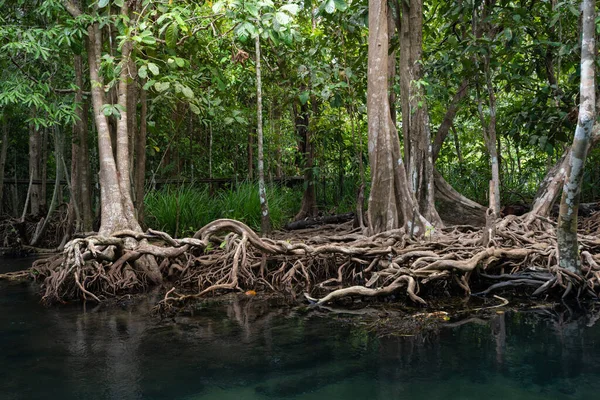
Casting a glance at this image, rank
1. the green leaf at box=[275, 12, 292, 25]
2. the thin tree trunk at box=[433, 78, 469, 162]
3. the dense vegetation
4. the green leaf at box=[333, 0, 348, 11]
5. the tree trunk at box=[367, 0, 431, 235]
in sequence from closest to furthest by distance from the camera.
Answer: the green leaf at box=[275, 12, 292, 25] < the green leaf at box=[333, 0, 348, 11] < the dense vegetation < the tree trunk at box=[367, 0, 431, 235] < the thin tree trunk at box=[433, 78, 469, 162]

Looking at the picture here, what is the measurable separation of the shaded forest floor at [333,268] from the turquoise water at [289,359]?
0.53 metres

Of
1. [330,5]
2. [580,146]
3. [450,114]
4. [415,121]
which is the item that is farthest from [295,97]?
[580,146]

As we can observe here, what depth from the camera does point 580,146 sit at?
3973mm

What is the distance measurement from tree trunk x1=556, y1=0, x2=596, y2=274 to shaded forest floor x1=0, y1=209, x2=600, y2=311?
17 cm

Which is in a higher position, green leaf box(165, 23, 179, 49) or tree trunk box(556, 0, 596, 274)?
green leaf box(165, 23, 179, 49)

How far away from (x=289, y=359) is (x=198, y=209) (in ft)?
15.7

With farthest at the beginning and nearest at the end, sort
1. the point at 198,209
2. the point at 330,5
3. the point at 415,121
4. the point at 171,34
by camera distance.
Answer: the point at 198,209 < the point at 415,121 < the point at 171,34 < the point at 330,5

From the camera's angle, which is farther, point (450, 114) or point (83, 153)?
point (450, 114)

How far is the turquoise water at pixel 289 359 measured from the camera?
288 cm

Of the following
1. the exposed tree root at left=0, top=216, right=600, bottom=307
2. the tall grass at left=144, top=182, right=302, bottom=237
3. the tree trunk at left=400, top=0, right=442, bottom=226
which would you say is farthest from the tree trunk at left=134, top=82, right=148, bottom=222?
the tree trunk at left=400, top=0, right=442, bottom=226

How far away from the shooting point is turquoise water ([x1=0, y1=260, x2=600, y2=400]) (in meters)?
2.88

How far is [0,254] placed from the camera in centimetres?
933

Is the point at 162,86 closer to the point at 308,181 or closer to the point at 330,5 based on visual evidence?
the point at 330,5

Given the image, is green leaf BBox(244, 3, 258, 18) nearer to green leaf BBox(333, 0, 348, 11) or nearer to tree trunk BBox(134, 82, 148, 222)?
green leaf BBox(333, 0, 348, 11)
